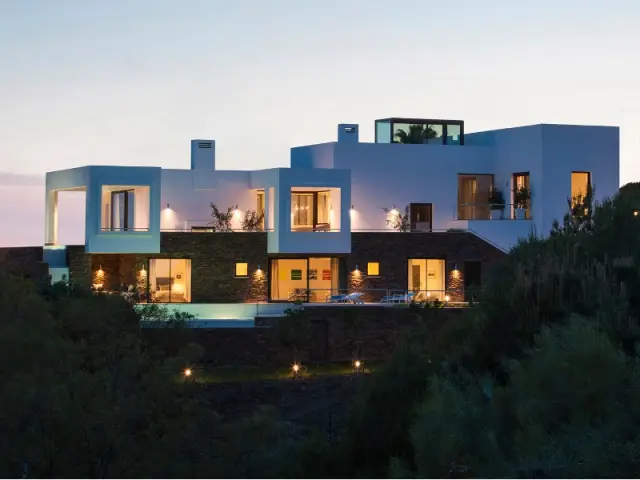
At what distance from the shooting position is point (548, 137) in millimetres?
38844

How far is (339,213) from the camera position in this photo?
36.8 m

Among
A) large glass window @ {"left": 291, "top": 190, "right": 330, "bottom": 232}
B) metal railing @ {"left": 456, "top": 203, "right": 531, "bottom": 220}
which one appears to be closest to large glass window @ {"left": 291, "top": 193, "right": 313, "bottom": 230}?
large glass window @ {"left": 291, "top": 190, "right": 330, "bottom": 232}

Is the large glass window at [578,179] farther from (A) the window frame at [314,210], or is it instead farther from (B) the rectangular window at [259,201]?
(B) the rectangular window at [259,201]

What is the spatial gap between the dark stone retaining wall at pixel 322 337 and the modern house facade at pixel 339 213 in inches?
88.4

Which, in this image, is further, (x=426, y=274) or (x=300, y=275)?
(x=426, y=274)

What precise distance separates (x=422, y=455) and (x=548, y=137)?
27.7m

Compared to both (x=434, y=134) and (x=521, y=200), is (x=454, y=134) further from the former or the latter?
(x=521, y=200)

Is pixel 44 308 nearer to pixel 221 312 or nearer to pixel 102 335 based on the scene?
pixel 102 335

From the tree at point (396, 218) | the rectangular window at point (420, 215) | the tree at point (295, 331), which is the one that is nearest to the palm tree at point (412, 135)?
the rectangular window at point (420, 215)

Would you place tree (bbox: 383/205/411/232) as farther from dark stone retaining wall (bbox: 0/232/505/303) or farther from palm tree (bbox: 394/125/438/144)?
palm tree (bbox: 394/125/438/144)

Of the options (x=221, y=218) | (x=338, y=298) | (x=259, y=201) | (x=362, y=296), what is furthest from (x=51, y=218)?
(x=362, y=296)

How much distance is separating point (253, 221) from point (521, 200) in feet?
30.9

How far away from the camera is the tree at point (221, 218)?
3725cm

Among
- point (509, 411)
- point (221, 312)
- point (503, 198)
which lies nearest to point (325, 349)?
point (221, 312)
